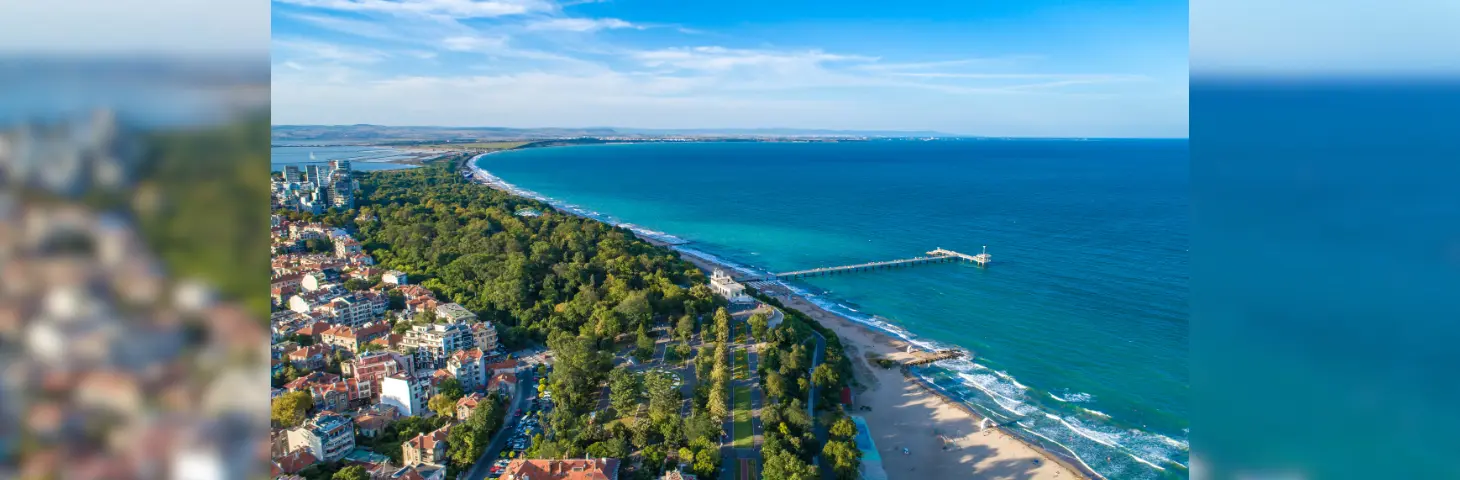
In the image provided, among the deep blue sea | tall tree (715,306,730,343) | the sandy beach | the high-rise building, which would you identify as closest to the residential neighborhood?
tall tree (715,306,730,343)

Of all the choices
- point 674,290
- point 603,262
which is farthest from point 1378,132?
point 603,262

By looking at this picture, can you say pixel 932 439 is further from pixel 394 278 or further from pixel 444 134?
pixel 444 134

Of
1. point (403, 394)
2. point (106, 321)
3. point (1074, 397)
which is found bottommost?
point (1074, 397)

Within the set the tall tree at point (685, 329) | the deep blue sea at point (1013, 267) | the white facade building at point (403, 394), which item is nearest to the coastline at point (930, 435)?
the deep blue sea at point (1013, 267)

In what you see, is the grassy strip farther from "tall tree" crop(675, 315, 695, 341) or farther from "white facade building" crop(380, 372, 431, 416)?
"white facade building" crop(380, 372, 431, 416)

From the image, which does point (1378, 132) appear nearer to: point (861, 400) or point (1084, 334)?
point (861, 400)

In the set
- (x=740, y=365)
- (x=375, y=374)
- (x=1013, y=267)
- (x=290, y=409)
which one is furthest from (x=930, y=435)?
(x=1013, y=267)
